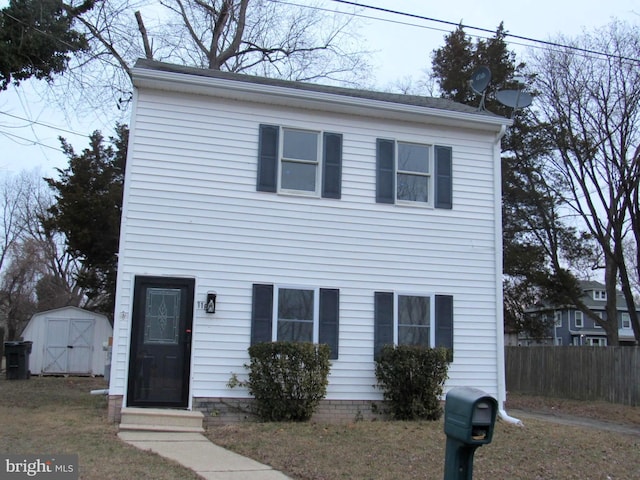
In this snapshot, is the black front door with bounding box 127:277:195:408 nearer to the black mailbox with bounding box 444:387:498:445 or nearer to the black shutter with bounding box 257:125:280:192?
the black shutter with bounding box 257:125:280:192

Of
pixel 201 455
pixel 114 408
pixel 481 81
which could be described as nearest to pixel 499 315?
pixel 481 81

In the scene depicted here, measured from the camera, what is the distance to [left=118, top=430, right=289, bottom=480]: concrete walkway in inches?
249

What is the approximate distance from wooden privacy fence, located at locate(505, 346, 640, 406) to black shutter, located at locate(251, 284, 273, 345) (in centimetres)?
1119

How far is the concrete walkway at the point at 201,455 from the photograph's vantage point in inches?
249

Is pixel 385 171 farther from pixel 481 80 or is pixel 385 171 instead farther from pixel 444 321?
pixel 481 80

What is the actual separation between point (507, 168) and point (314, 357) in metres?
18.1

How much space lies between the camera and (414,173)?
11430 mm

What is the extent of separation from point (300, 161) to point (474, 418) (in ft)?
23.7

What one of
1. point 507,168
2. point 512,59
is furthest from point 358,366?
point 512,59

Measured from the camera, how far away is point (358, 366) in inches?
418

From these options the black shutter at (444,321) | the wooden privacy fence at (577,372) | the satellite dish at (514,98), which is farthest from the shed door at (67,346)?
the satellite dish at (514,98)

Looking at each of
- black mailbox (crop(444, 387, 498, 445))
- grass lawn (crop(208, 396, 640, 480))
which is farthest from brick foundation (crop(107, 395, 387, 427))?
A: black mailbox (crop(444, 387, 498, 445))

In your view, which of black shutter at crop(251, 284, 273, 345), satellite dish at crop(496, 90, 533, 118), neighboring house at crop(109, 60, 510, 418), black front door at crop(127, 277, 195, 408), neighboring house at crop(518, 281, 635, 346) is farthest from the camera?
neighboring house at crop(518, 281, 635, 346)

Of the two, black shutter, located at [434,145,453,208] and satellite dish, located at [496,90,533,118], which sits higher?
satellite dish, located at [496,90,533,118]
